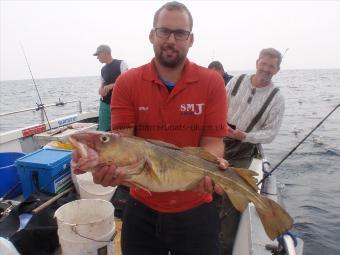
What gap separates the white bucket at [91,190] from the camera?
16.8 ft

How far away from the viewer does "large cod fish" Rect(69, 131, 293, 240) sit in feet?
7.80

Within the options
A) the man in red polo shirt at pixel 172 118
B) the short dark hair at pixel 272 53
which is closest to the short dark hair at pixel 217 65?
the short dark hair at pixel 272 53

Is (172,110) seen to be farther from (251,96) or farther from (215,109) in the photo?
(251,96)

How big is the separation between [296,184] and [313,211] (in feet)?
6.50

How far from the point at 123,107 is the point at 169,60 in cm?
58

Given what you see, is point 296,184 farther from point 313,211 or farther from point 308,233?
point 308,233

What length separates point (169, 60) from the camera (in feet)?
9.53

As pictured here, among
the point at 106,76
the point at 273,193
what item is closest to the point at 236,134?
the point at 273,193

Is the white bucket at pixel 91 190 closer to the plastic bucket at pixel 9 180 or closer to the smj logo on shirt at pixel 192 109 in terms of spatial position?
the plastic bucket at pixel 9 180

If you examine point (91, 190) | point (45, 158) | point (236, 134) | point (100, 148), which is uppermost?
A: point (100, 148)

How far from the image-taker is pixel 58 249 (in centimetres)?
425

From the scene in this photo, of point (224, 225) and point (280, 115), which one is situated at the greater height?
point (280, 115)

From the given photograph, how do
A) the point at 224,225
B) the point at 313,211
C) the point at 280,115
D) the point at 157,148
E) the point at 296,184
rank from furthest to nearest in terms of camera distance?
the point at 296,184
the point at 313,211
the point at 280,115
the point at 224,225
the point at 157,148

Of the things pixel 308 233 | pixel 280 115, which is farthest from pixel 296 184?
pixel 280 115
